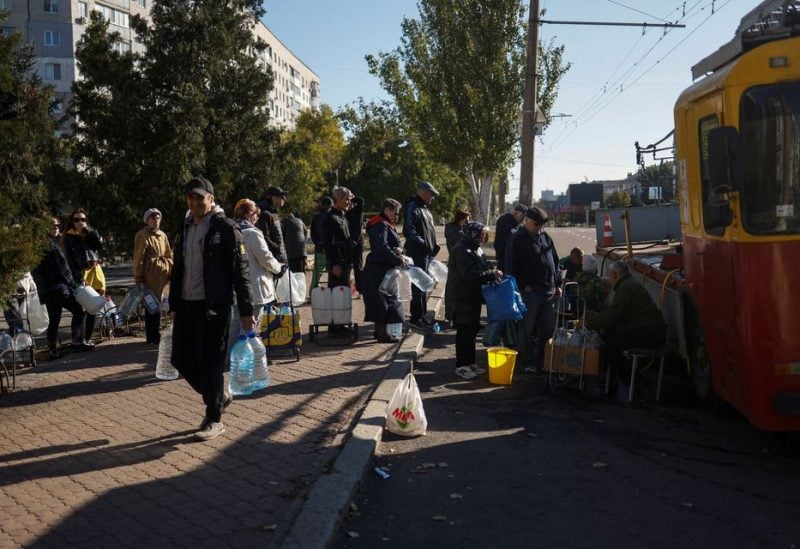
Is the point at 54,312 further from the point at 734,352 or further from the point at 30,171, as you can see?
the point at 734,352

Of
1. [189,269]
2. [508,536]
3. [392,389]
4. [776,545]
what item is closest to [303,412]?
[392,389]

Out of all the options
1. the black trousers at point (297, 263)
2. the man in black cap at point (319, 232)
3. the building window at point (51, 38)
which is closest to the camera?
the man in black cap at point (319, 232)

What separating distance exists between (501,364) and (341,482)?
149 inches

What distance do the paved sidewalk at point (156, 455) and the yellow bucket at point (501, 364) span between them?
46.0 inches

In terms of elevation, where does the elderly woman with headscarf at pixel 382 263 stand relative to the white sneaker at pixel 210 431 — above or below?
above

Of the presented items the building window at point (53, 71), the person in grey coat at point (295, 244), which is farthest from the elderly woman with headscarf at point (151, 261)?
the building window at point (53, 71)

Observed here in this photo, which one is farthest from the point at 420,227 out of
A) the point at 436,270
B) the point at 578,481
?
the point at 578,481

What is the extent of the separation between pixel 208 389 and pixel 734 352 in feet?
12.8

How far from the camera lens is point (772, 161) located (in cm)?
611

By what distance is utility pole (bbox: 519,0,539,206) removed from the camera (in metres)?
18.3

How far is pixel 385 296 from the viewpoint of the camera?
1127cm

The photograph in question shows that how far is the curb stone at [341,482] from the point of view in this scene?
4.75 meters

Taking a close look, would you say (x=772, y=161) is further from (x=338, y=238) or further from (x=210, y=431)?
(x=338, y=238)

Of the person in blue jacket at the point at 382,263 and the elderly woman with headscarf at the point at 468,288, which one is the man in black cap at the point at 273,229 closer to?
the person in blue jacket at the point at 382,263
